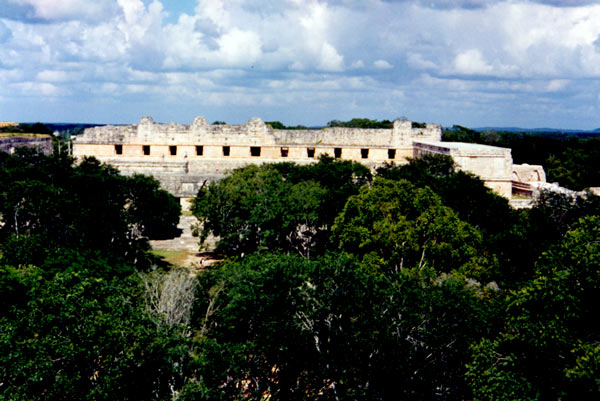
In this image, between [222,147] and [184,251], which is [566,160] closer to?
[222,147]

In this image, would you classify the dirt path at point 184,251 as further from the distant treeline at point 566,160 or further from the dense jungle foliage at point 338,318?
the distant treeline at point 566,160

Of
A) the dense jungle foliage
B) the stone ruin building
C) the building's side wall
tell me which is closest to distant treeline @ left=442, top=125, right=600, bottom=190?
the stone ruin building

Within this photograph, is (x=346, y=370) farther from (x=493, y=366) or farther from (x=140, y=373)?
(x=140, y=373)

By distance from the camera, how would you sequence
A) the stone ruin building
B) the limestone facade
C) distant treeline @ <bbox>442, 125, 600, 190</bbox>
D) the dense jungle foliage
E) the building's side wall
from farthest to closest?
distant treeline @ <bbox>442, 125, 600, 190</bbox>
the limestone facade
the stone ruin building
the building's side wall
the dense jungle foliage

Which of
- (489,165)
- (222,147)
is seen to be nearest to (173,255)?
(222,147)

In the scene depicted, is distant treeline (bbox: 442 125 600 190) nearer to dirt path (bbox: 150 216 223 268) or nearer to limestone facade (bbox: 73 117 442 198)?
limestone facade (bbox: 73 117 442 198)

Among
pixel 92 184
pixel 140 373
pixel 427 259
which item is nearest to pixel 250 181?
pixel 92 184

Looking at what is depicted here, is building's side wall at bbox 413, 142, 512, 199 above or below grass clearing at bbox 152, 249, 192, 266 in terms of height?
above
